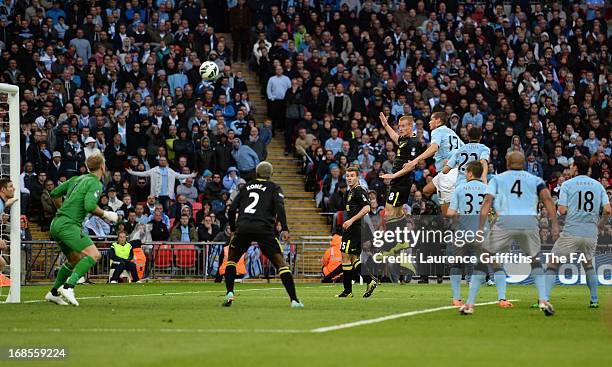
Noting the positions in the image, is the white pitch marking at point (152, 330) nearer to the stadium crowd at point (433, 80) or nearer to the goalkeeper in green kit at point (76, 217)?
the goalkeeper in green kit at point (76, 217)

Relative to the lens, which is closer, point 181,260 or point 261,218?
point 261,218

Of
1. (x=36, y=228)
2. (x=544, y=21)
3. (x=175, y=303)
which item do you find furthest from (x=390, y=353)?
(x=544, y=21)

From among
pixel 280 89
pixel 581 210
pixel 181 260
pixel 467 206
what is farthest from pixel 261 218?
pixel 280 89

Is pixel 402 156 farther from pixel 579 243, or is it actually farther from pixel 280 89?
pixel 280 89

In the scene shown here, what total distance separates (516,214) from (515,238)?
12.8 inches

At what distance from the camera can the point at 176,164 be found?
103 ft

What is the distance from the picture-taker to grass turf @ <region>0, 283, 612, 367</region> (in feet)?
33.4

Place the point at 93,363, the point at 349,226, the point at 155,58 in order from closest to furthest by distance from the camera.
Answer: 1. the point at 93,363
2. the point at 349,226
3. the point at 155,58

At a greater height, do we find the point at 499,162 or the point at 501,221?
the point at 499,162

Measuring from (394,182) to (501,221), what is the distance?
18.2 ft

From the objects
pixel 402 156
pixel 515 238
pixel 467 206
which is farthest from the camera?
pixel 402 156

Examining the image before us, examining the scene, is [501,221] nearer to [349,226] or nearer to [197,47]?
[349,226]

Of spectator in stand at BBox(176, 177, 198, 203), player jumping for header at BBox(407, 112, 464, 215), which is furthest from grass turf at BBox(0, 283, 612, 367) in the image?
spectator in stand at BBox(176, 177, 198, 203)

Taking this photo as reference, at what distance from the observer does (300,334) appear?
12094 millimetres
